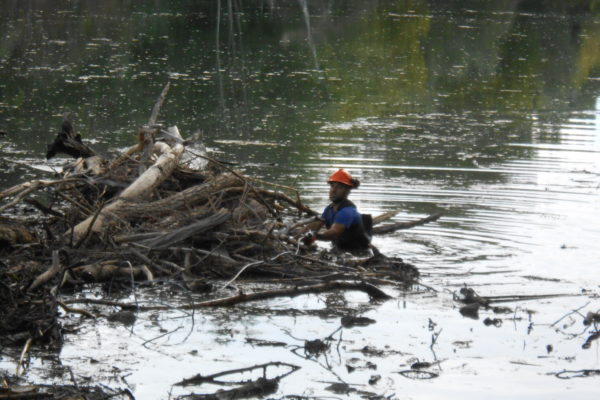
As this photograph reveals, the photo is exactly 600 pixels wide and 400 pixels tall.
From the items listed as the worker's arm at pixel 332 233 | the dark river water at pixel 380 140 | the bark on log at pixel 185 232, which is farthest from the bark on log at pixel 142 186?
Answer: the dark river water at pixel 380 140

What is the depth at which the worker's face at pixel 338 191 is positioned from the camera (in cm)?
1098

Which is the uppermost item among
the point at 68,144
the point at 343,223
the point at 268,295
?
the point at 68,144

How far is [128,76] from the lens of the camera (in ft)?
84.8

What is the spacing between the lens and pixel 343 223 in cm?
1095

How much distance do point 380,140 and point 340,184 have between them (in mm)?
8142

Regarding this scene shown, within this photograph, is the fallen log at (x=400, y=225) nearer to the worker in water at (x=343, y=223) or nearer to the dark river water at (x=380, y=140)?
the dark river water at (x=380, y=140)

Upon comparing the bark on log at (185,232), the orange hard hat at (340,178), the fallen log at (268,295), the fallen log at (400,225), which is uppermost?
the orange hard hat at (340,178)

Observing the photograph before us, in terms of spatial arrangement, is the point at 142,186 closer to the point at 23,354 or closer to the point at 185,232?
the point at 185,232

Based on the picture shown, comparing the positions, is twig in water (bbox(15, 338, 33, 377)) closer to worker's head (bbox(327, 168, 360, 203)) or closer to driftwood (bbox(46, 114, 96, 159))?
worker's head (bbox(327, 168, 360, 203))

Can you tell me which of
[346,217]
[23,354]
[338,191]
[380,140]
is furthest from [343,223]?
[380,140]

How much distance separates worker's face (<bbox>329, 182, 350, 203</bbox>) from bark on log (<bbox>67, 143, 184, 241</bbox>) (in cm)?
168

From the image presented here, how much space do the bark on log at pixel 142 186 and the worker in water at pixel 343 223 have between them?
1.61 m

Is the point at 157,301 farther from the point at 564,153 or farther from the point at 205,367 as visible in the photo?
the point at 564,153

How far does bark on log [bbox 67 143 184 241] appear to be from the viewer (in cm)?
988
